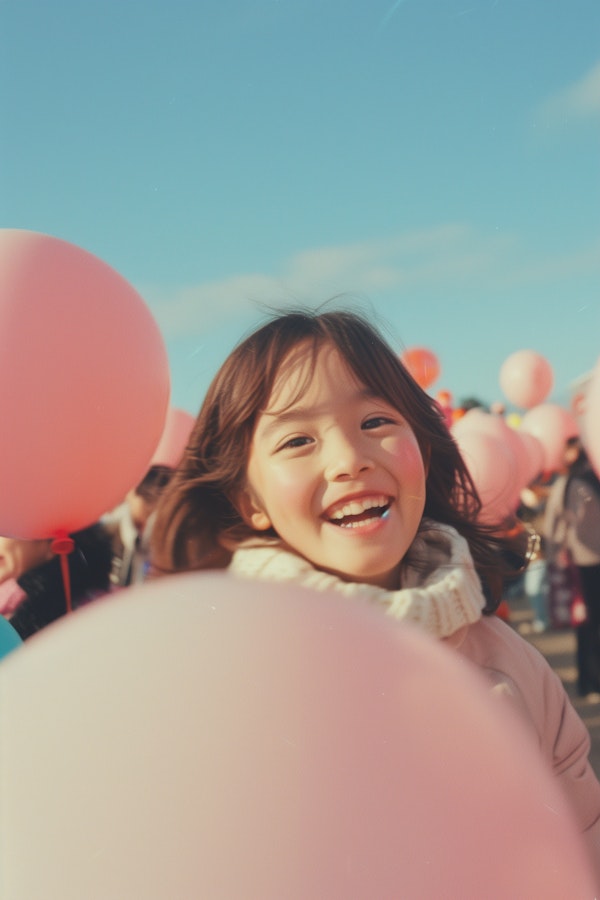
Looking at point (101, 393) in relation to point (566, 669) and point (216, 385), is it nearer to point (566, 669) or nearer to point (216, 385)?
point (216, 385)

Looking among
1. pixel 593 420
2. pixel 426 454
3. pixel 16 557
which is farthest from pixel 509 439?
pixel 593 420

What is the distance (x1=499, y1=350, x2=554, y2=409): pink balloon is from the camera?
7.99 meters

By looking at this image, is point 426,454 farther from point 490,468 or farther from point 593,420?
point 490,468

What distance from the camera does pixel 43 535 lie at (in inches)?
77.0

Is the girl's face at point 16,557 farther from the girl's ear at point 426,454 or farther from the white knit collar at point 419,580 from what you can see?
the girl's ear at point 426,454

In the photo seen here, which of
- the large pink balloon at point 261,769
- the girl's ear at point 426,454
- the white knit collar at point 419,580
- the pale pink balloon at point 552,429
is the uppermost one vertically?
the large pink balloon at point 261,769

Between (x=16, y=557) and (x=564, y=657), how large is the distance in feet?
15.8

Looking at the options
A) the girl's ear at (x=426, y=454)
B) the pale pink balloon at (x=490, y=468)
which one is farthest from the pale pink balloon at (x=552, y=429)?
the girl's ear at (x=426, y=454)

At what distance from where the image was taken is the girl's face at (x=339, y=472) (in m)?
1.57

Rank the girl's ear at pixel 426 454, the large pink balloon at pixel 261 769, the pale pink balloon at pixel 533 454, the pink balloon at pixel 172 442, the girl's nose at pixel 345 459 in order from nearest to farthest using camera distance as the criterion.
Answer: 1. the large pink balloon at pixel 261 769
2. the girl's nose at pixel 345 459
3. the girl's ear at pixel 426 454
4. the pink balloon at pixel 172 442
5. the pale pink balloon at pixel 533 454

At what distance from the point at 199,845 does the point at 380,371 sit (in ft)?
3.74

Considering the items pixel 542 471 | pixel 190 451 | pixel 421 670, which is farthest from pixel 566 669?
pixel 421 670

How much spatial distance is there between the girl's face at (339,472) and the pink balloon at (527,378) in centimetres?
662

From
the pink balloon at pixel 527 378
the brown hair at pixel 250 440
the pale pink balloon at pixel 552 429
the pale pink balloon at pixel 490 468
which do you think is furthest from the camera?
the pink balloon at pixel 527 378
